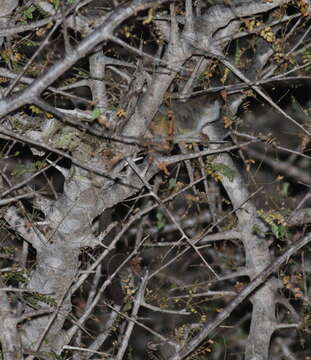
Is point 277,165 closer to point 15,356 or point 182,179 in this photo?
point 182,179

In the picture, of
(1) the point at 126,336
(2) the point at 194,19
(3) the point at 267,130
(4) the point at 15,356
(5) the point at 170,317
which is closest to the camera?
(4) the point at 15,356

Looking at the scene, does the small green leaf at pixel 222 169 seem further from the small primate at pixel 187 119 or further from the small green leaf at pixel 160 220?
the small green leaf at pixel 160 220

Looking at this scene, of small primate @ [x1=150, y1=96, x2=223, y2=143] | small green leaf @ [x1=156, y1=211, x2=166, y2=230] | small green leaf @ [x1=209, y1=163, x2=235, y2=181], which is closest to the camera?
small primate @ [x1=150, y1=96, x2=223, y2=143]

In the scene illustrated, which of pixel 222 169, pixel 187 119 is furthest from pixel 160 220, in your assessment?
pixel 187 119

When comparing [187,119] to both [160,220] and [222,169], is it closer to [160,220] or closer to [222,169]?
[222,169]

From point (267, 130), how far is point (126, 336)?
2767 millimetres

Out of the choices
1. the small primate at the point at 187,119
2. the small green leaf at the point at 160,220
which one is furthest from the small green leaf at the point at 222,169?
the small green leaf at the point at 160,220

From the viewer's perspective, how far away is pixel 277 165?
19.9ft

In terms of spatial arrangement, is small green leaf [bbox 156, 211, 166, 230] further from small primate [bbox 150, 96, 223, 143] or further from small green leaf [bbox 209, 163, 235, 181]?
small primate [bbox 150, 96, 223, 143]

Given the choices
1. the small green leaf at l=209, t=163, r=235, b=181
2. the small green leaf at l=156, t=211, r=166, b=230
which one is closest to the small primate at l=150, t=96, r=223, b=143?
the small green leaf at l=209, t=163, r=235, b=181

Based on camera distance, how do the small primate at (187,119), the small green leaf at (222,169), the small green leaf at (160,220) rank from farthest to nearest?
the small green leaf at (160,220) < the small green leaf at (222,169) < the small primate at (187,119)

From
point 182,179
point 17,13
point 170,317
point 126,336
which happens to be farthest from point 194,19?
point 170,317

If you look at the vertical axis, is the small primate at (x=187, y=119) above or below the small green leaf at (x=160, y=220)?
above

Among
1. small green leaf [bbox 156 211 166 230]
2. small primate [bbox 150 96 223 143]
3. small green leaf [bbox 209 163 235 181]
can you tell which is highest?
small primate [bbox 150 96 223 143]
